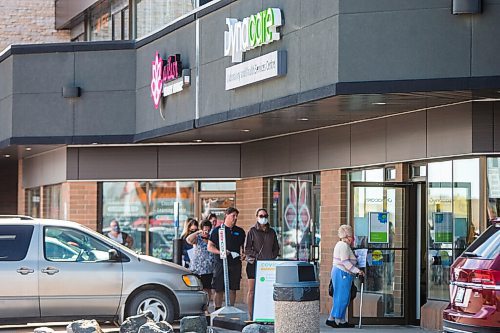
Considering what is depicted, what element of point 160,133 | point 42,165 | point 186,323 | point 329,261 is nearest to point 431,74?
point 186,323

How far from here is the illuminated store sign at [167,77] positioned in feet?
78.1

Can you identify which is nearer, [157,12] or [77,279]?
[77,279]

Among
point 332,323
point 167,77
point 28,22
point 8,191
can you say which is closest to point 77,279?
point 332,323

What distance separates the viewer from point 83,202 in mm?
28609

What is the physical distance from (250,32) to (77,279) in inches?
201

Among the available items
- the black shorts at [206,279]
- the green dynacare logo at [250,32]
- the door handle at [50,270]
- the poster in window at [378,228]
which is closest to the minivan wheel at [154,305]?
the door handle at [50,270]

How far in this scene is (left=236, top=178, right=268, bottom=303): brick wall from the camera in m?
25.9

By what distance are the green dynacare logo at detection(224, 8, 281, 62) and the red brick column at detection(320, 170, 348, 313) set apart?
3156mm

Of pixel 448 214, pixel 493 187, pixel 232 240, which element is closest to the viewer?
pixel 493 187

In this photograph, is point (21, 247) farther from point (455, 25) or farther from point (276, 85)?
point (455, 25)

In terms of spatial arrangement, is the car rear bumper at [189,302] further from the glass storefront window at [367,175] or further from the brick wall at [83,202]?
the brick wall at [83,202]

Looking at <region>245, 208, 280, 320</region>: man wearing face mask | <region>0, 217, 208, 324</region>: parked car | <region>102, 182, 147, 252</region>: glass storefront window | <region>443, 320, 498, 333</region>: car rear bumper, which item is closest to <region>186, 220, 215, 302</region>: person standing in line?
<region>245, 208, 280, 320</region>: man wearing face mask

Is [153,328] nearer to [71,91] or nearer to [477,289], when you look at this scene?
[477,289]

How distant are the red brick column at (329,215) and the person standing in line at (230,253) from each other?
216 centimetres
